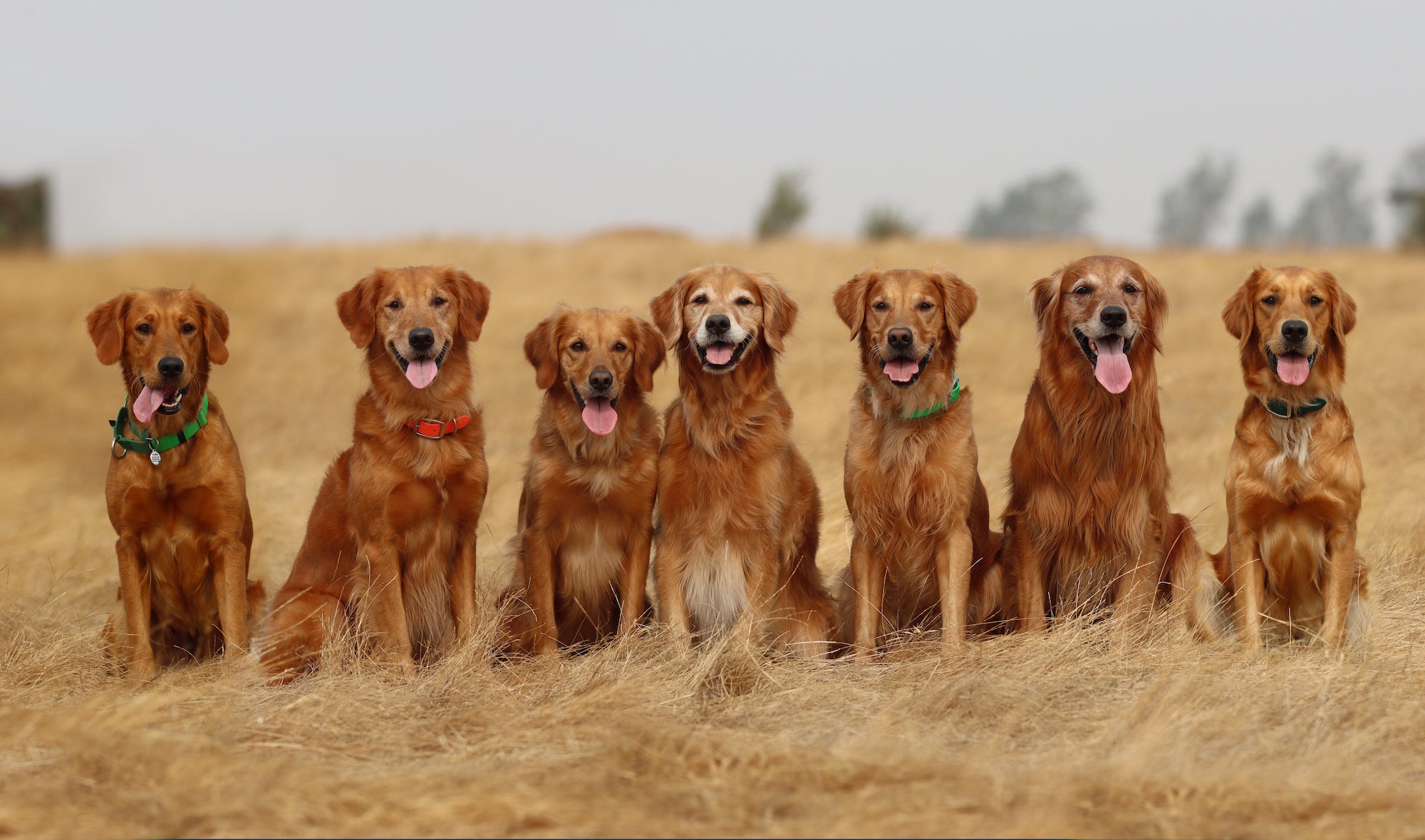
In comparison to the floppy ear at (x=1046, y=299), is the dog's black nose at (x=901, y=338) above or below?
below

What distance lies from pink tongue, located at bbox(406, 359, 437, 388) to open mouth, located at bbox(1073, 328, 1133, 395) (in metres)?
2.59

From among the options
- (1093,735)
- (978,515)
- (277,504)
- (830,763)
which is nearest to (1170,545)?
(978,515)

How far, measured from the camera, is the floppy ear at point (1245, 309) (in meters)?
5.09

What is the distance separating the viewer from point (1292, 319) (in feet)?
16.1

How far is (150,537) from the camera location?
4.98 meters

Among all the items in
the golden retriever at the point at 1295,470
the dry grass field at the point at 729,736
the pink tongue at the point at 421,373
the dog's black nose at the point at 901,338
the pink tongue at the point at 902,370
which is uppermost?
the dog's black nose at the point at 901,338

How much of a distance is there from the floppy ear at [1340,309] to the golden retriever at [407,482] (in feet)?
11.2

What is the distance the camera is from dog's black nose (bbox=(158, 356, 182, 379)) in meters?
4.84

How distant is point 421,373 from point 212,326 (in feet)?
3.07

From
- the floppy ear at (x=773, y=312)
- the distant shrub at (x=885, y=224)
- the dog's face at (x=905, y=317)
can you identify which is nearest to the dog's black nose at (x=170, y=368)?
the floppy ear at (x=773, y=312)

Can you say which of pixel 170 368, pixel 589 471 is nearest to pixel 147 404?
pixel 170 368

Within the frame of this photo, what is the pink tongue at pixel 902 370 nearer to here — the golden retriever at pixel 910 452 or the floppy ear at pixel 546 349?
the golden retriever at pixel 910 452

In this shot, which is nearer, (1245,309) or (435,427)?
(435,427)

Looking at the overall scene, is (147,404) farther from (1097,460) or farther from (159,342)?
(1097,460)
